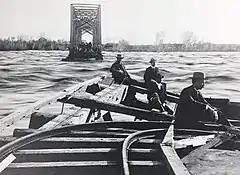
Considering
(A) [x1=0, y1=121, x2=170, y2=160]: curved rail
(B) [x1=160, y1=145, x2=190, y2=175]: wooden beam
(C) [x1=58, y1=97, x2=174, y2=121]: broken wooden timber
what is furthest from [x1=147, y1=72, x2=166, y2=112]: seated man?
(B) [x1=160, y1=145, x2=190, y2=175]: wooden beam

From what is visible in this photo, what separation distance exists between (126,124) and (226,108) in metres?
1.53

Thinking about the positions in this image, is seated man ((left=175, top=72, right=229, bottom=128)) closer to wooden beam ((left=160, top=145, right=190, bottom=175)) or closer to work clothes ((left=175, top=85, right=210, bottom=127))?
work clothes ((left=175, top=85, right=210, bottom=127))

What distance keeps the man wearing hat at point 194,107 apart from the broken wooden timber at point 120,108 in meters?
0.37

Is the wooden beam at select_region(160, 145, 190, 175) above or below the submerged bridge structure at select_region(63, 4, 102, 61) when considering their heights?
below

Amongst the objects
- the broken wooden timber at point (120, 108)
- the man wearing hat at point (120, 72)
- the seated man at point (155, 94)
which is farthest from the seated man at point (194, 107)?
the man wearing hat at point (120, 72)

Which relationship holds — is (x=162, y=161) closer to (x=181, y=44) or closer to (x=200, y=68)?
(x=181, y=44)

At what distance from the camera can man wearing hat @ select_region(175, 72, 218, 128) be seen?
1846 millimetres

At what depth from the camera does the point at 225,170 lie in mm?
1627

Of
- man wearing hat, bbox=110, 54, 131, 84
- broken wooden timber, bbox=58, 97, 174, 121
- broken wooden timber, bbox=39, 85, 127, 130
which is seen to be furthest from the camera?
man wearing hat, bbox=110, 54, 131, 84

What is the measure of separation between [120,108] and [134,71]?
8.03 ft

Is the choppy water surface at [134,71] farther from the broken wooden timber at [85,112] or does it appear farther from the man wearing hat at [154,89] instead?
the man wearing hat at [154,89]

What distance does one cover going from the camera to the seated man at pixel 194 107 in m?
1.85

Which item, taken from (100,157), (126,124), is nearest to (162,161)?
(100,157)

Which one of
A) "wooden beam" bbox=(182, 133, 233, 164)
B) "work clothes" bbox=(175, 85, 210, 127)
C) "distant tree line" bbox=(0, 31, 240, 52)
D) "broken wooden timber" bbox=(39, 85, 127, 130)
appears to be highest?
"distant tree line" bbox=(0, 31, 240, 52)
